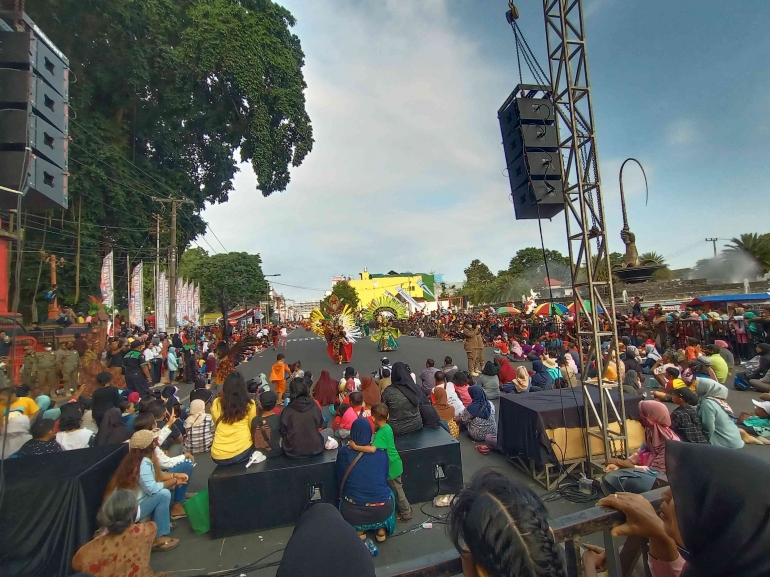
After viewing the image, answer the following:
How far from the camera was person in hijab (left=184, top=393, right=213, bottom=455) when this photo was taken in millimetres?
Answer: 5758

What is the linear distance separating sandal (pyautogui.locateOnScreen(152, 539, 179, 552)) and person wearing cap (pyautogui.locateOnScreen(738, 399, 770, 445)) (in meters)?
7.71

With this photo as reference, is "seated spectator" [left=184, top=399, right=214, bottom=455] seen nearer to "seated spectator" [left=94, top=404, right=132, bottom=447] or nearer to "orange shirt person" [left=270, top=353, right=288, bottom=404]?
"seated spectator" [left=94, top=404, right=132, bottom=447]

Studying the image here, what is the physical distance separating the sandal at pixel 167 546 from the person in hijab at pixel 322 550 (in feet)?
11.8

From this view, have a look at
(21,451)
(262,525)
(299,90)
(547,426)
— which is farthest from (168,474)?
(299,90)

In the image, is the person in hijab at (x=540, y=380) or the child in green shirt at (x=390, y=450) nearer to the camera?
the child in green shirt at (x=390, y=450)

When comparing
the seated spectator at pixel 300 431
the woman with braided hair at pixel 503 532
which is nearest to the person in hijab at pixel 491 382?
the seated spectator at pixel 300 431

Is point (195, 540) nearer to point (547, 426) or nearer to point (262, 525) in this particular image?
point (262, 525)

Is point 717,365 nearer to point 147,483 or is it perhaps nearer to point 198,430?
point 198,430

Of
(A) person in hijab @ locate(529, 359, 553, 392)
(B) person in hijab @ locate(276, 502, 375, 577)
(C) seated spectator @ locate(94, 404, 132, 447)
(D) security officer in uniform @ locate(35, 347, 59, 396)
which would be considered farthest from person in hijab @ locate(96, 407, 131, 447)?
(D) security officer in uniform @ locate(35, 347, 59, 396)

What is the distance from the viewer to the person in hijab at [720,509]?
1093 millimetres

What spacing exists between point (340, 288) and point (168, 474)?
62313 mm

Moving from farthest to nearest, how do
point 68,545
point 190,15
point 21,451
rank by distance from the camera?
point 190,15
point 21,451
point 68,545

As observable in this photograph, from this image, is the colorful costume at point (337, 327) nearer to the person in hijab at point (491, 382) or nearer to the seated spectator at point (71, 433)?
the person in hijab at point (491, 382)

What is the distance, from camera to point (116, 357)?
1140 centimetres
